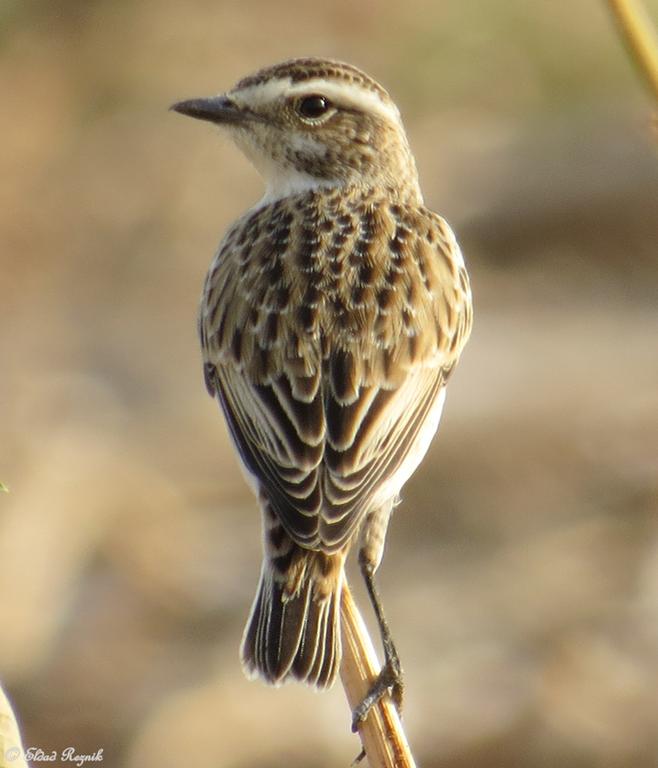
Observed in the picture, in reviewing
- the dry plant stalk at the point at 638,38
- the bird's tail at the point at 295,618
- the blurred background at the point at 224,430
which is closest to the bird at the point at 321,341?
the bird's tail at the point at 295,618

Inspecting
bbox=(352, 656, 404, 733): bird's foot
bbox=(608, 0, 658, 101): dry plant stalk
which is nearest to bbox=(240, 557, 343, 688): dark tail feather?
bbox=(352, 656, 404, 733): bird's foot

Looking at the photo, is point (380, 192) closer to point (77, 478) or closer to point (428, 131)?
point (77, 478)

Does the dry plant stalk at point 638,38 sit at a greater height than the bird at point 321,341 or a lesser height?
lesser

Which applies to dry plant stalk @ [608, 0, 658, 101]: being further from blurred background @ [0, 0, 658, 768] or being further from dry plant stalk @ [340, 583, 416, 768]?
blurred background @ [0, 0, 658, 768]

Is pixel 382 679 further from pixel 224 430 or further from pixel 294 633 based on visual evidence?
pixel 224 430

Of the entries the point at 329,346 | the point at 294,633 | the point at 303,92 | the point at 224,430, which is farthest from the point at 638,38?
the point at 224,430

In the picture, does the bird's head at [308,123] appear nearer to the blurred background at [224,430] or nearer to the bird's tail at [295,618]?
the bird's tail at [295,618]

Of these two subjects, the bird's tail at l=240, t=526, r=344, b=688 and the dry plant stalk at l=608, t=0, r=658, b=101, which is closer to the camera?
the dry plant stalk at l=608, t=0, r=658, b=101
